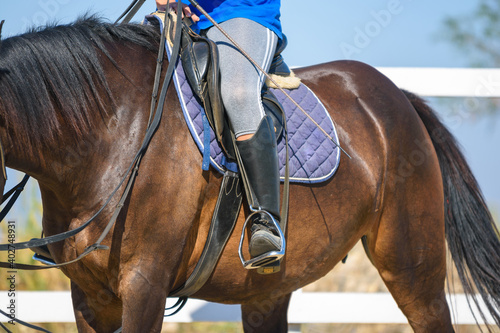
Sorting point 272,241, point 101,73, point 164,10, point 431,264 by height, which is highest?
point 164,10

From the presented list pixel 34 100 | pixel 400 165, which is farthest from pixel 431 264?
pixel 34 100

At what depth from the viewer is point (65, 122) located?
2.24 meters

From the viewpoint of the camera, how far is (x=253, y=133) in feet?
8.05

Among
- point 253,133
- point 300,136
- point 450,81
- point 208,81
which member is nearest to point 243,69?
point 208,81

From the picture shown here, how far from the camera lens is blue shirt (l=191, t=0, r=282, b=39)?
2631mm

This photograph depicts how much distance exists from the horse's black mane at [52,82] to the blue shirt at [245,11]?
57cm

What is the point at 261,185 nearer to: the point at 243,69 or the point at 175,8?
the point at 243,69

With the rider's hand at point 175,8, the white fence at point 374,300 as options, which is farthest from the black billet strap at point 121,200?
the white fence at point 374,300

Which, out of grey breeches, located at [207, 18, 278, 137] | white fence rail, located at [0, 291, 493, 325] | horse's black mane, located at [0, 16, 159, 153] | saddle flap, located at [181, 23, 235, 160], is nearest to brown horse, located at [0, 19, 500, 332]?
horse's black mane, located at [0, 16, 159, 153]

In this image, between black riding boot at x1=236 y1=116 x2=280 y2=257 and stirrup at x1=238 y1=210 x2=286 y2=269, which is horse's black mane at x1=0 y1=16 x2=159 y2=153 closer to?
black riding boot at x1=236 y1=116 x2=280 y2=257

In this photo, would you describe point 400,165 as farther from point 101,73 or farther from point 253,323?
point 101,73

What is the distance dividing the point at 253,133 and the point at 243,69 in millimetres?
303

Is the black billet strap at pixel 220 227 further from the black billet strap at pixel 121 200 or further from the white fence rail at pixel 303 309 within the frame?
the white fence rail at pixel 303 309

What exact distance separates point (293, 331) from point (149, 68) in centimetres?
239
